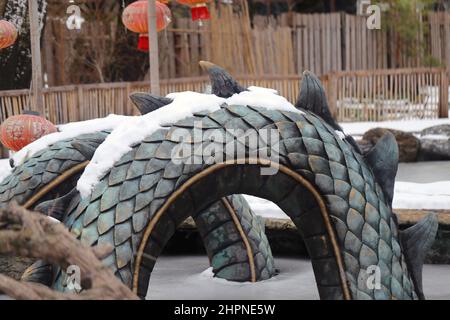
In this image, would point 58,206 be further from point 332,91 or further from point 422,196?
point 332,91

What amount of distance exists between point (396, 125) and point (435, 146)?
1972 millimetres

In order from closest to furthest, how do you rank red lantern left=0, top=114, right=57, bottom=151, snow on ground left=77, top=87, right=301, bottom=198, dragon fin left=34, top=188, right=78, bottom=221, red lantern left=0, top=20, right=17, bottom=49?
snow on ground left=77, top=87, right=301, bottom=198 → dragon fin left=34, top=188, right=78, bottom=221 → red lantern left=0, top=114, right=57, bottom=151 → red lantern left=0, top=20, right=17, bottom=49

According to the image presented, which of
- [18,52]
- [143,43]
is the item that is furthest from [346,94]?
[143,43]

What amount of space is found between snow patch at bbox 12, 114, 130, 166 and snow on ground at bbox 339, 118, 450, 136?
7.69 meters

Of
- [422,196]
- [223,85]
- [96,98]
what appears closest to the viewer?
[223,85]

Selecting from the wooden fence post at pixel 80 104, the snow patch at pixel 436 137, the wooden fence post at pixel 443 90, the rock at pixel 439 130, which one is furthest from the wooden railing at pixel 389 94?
the wooden fence post at pixel 80 104

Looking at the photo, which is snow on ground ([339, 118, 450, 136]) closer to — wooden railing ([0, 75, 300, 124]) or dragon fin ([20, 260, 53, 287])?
wooden railing ([0, 75, 300, 124])

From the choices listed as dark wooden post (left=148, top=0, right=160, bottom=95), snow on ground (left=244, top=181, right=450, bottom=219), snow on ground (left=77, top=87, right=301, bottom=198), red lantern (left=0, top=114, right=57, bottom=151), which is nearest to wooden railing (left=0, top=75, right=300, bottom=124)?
dark wooden post (left=148, top=0, right=160, bottom=95)

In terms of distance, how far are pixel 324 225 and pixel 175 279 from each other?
2528 millimetres

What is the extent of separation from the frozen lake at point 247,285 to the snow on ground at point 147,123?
1687mm

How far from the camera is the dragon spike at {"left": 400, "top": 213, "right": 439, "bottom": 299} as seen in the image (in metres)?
4.34

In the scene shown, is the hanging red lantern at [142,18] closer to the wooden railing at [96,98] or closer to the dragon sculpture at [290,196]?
the wooden railing at [96,98]

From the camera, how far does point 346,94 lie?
Answer: 14586 millimetres

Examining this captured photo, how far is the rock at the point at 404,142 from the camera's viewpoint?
12.2 meters
